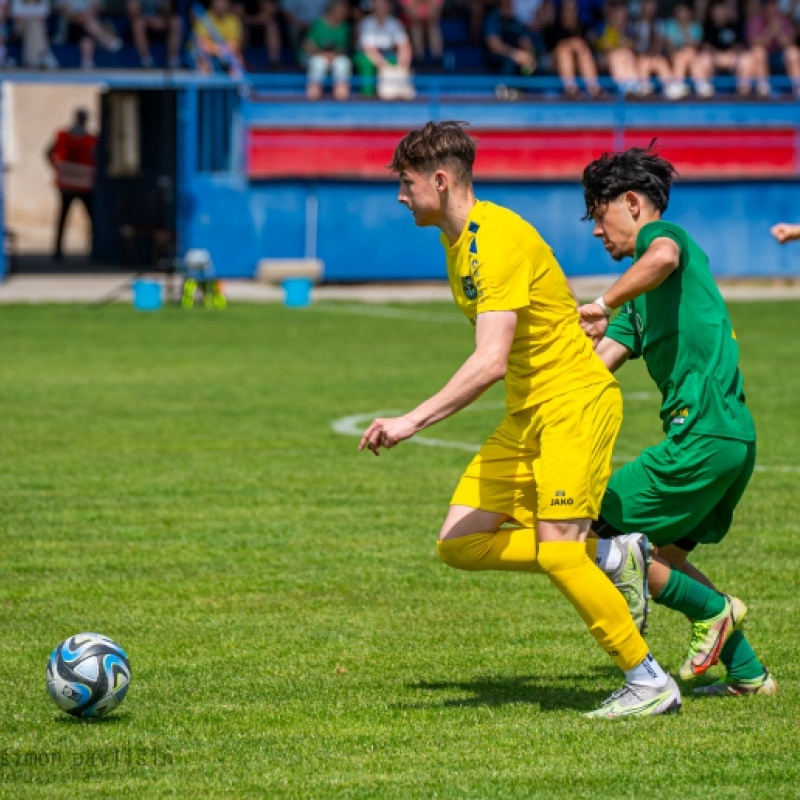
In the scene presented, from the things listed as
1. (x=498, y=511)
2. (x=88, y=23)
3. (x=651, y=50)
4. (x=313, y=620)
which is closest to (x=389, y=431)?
(x=498, y=511)

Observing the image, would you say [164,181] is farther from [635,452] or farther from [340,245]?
[635,452]

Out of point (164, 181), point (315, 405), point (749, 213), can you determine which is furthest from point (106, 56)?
point (315, 405)

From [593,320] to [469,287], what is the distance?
0.53 metres

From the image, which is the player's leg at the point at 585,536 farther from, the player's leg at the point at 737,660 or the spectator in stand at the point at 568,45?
the spectator in stand at the point at 568,45

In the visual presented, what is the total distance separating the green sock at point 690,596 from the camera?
19.6 ft

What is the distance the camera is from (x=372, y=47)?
27969 millimetres

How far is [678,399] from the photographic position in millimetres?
5848

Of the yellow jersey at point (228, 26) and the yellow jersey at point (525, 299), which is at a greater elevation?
the yellow jersey at point (228, 26)

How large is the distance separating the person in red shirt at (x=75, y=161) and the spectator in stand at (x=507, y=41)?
7.34 metres

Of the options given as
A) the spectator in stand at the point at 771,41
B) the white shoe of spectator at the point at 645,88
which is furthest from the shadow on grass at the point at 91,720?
the spectator in stand at the point at 771,41

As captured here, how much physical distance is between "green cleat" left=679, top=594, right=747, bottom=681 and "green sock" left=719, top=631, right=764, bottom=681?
40 millimetres

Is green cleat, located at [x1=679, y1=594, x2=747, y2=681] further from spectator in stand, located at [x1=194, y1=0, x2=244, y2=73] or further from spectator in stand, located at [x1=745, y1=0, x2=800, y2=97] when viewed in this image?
spectator in stand, located at [x1=745, y1=0, x2=800, y2=97]

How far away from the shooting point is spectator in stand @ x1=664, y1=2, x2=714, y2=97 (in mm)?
29062

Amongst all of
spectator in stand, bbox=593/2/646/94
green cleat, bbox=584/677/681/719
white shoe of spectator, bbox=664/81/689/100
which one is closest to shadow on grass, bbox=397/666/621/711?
green cleat, bbox=584/677/681/719
